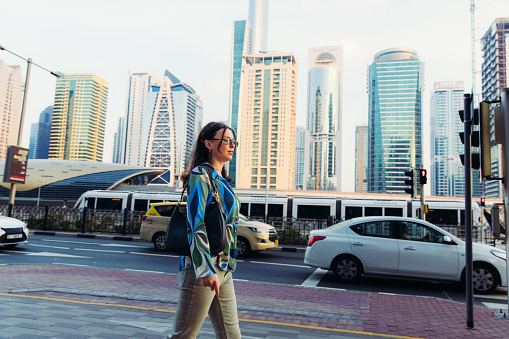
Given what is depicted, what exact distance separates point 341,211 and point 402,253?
1647 centimetres

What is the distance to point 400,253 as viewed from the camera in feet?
24.1

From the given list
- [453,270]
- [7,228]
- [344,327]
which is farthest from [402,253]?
[7,228]

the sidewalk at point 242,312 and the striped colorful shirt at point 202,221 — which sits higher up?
the striped colorful shirt at point 202,221

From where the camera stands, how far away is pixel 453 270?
7129mm

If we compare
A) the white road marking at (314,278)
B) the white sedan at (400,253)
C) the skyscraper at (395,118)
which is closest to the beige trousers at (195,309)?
the white road marking at (314,278)

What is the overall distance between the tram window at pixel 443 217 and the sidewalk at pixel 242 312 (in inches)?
688

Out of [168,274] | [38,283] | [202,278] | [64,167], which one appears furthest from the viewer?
[64,167]

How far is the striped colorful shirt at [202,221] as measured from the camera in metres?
1.99

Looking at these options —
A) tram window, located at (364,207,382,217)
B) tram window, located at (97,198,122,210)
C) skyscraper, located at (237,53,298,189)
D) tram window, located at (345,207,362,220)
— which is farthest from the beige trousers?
skyscraper, located at (237,53,298,189)

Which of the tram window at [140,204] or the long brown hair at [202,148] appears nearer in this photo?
the long brown hair at [202,148]

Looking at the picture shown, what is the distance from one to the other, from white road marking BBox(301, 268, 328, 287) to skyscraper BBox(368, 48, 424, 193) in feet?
484

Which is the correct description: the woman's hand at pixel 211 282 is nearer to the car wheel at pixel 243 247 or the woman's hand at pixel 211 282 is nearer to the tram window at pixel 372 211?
the car wheel at pixel 243 247

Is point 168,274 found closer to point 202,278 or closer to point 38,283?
point 38,283

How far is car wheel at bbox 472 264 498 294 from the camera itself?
22.9ft
